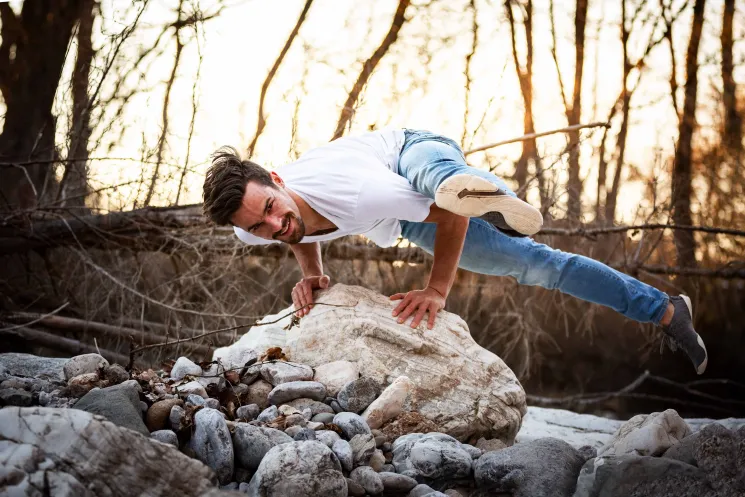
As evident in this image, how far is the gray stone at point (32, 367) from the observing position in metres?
2.78

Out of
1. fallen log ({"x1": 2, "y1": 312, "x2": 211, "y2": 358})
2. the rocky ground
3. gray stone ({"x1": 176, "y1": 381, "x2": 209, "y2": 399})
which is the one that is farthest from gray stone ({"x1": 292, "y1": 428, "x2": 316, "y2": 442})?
fallen log ({"x1": 2, "y1": 312, "x2": 211, "y2": 358})

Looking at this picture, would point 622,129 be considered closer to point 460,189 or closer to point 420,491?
point 460,189

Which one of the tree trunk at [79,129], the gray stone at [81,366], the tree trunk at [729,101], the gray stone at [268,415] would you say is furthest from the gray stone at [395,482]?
the tree trunk at [729,101]

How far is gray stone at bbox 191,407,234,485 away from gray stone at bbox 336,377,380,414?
0.61 meters

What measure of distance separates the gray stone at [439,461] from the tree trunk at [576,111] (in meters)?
3.11

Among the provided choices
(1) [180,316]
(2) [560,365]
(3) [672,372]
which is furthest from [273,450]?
(3) [672,372]

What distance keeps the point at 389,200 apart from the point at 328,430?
902 millimetres

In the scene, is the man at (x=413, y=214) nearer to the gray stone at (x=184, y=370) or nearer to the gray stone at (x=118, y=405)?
the gray stone at (x=184, y=370)

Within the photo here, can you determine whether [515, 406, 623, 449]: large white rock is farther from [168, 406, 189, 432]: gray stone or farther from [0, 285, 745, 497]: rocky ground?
[168, 406, 189, 432]: gray stone

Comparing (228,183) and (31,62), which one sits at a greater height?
(31,62)

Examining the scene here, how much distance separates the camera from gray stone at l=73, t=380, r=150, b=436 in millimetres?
2041

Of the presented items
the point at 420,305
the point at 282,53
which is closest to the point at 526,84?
the point at 282,53

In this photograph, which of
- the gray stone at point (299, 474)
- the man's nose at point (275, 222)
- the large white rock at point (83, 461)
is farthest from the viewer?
the man's nose at point (275, 222)

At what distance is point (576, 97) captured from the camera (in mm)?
5777
